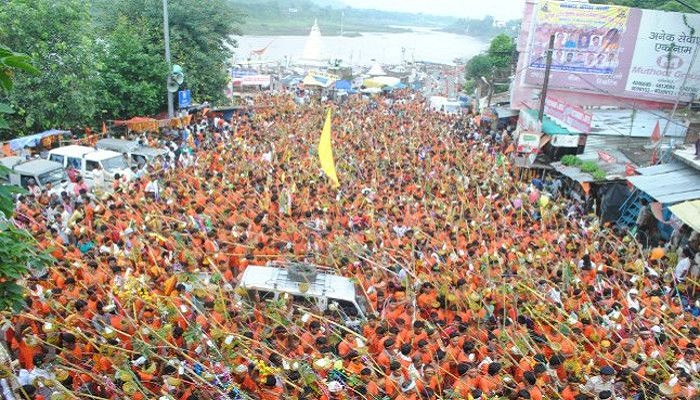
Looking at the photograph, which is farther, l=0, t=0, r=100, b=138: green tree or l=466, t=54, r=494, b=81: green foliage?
l=466, t=54, r=494, b=81: green foliage

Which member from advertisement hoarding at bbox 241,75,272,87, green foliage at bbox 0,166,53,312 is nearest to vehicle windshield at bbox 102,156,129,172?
green foliage at bbox 0,166,53,312

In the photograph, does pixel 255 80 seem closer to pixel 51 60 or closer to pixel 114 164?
pixel 51 60

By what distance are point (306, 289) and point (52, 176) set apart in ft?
22.0

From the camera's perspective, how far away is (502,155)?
15.2 meters

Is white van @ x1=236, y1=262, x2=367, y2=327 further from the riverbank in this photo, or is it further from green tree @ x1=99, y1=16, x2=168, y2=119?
the riverbank

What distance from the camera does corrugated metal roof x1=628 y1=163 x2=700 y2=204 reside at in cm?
951

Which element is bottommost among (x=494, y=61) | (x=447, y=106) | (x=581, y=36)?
(x=447, y=106)

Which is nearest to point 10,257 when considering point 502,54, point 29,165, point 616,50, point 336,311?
point 336,311

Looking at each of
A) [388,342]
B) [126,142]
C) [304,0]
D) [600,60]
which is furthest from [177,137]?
[304,0]

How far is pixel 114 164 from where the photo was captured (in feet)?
38.2

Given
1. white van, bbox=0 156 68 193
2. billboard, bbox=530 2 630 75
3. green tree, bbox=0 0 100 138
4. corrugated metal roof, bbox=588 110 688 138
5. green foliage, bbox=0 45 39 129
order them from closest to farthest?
1. green foliage, bbox=0 45 39 129
2. white van, bbox=0 156 68 193
3. green tree, bbox=0 0 100 138
4. corrugated metal roof, bbox=588 110 688 138
5. billboard, bbox=530 2 630 75

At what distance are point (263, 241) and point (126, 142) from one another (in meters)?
6.74

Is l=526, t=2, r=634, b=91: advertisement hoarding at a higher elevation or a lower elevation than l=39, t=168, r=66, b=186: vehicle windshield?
higher

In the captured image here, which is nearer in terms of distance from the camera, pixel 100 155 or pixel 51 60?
pixel 100 155
